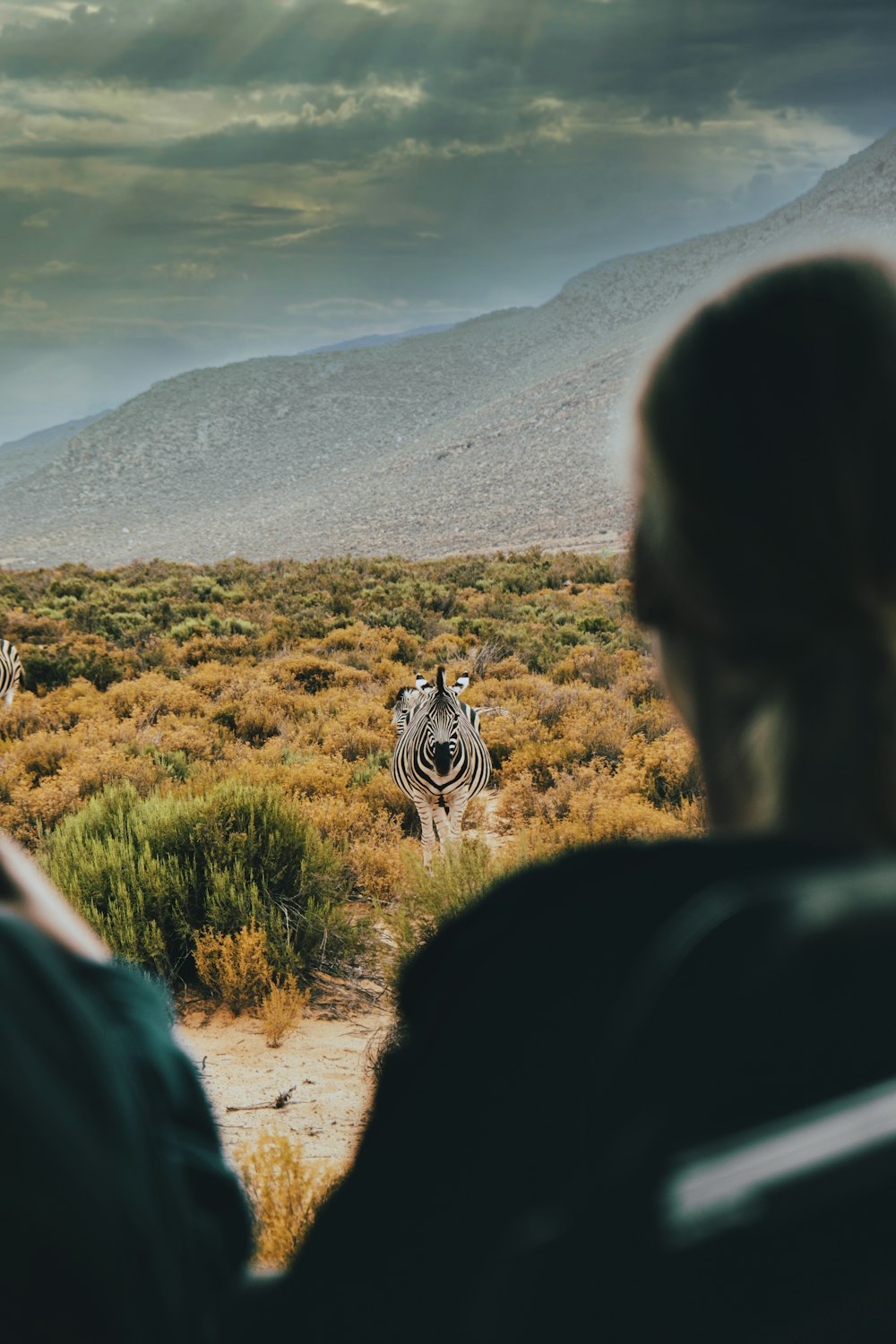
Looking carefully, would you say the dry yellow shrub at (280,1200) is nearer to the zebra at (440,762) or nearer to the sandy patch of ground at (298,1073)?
the sandy patch of ground at (298,1073)

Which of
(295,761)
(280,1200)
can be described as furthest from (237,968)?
(295,761)

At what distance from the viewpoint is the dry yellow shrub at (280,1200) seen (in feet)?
9.70

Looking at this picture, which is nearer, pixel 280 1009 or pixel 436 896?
→ pixel 280 1009

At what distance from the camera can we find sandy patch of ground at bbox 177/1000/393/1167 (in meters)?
3.96

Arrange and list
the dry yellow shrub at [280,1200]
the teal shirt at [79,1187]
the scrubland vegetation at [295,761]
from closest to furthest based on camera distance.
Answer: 1. the teal shirt at [79,1187]
2. the dry yellow shrub at [280,1200]
3. the scrubland vegetation at [295,761]

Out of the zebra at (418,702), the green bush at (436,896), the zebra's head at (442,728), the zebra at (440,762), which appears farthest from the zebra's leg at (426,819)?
the green bush at (436,896)

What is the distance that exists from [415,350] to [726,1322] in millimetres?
123629

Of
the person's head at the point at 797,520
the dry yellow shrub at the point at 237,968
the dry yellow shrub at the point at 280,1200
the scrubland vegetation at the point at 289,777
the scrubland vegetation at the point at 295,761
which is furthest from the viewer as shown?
the scrubland vegetation at the point at 295,761

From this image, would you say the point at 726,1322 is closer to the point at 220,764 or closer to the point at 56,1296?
the point at 56,1296

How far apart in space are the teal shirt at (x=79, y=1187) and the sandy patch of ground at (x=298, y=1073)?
3107 mm

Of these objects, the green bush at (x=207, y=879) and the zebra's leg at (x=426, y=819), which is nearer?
the green bush at (x=207, y=879)

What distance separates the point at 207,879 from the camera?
18.9ft

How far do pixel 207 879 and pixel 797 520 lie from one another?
539 centimetres

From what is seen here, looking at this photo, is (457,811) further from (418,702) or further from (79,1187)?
(79,1187)
